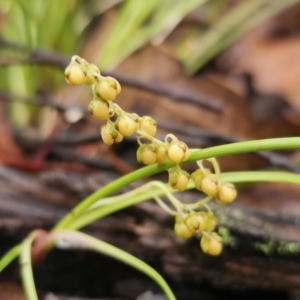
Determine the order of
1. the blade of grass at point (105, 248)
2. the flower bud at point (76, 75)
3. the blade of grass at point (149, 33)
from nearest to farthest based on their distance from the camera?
the flower bud at point (76, 75), the blade of grass at point (105, 248), the blade of grass at point (149, 33)

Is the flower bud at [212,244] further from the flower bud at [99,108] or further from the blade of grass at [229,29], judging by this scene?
the blade of grass at [229,29]

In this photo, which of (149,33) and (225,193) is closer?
(225,193)

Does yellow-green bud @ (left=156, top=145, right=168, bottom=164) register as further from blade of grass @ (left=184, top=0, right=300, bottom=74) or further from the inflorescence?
blade of grass @ (left=184, top=0, right=300, bottom=74)

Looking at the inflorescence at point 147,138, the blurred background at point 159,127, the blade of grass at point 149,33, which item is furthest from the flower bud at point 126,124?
the blade of grass at point 149,33

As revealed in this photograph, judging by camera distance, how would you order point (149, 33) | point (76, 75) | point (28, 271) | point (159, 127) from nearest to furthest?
1. point (76, 75)
2. point (28, 271)
3. point (159, 127)
4. point (149, 33)

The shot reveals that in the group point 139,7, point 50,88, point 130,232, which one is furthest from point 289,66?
point 130,232

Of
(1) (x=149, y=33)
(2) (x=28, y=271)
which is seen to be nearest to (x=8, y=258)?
(2) (x=28, y=271)

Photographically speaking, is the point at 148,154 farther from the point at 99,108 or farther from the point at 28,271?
the point at 28,271

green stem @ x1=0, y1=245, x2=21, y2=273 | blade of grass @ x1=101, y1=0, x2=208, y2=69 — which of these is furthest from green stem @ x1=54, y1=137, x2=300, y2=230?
blade of grass @ x1=101, y1=0, x2=208, y2=69
